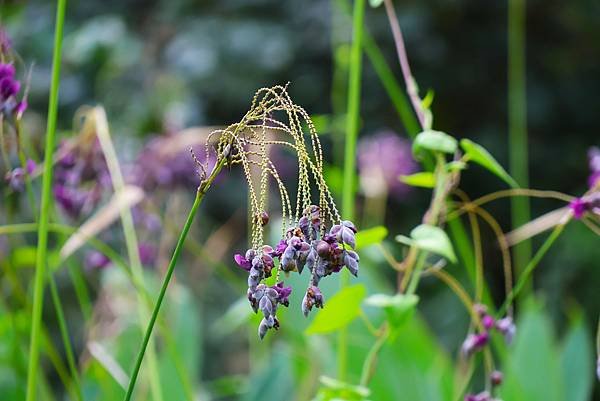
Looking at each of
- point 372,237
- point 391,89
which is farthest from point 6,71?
point 391,89

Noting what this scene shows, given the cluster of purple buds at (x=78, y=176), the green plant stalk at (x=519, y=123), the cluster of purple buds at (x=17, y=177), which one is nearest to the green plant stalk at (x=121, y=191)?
the cluster of purple buds at (x=78, y=176)

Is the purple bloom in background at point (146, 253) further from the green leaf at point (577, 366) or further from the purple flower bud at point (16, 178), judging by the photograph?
the green leaf at point (577, 366)

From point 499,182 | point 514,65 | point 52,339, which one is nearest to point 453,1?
point 514,65

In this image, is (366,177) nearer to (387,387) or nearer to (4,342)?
(387,387)

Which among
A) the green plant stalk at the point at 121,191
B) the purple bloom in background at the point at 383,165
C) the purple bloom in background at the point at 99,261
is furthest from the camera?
the purple bloom in background at the point at 383,165

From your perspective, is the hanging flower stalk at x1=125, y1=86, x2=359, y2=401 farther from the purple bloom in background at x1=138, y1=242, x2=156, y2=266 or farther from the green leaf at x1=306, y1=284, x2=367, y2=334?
the purple bloom in background at x1=138, y1=242, x2=156, y2=266

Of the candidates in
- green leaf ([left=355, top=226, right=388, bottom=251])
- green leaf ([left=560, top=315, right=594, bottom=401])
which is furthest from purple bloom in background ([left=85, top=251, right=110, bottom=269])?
green leaf ([left=560, top=315, right=594, bottom=401])
